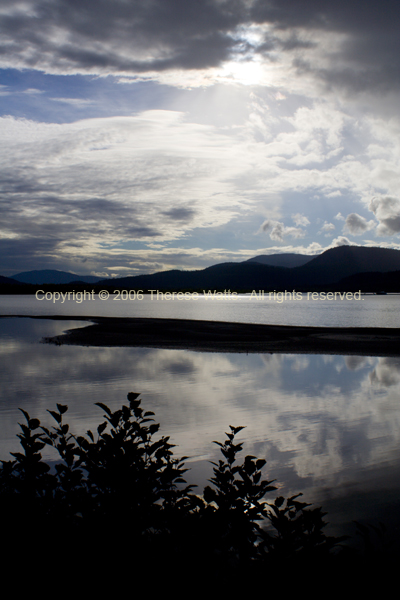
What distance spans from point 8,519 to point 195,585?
168cm

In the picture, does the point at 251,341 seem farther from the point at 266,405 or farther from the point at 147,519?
the point at 147,519

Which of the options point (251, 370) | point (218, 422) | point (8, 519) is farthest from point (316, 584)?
point (251, 370)

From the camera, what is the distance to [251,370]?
17.9 m

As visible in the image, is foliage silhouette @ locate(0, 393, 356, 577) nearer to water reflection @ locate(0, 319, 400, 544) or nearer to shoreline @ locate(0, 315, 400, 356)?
water reflection @ locate(0, 319, 400, 544)

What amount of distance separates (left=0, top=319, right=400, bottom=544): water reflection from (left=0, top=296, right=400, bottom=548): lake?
31mm

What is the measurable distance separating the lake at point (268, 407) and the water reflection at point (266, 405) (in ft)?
0.10

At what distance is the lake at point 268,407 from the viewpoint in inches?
268

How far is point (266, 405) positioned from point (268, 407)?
0.24m

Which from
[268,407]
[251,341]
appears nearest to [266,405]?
[268,407]

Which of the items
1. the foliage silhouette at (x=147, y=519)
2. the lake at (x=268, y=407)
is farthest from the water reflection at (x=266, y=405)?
the foliage silhouette at (x=147, y=519)

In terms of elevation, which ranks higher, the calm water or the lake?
the calm water

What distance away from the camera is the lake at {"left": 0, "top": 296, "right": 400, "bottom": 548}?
680 cm

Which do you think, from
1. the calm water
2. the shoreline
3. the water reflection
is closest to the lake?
the water reflection

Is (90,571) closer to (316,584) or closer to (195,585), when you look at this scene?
(195,585)
